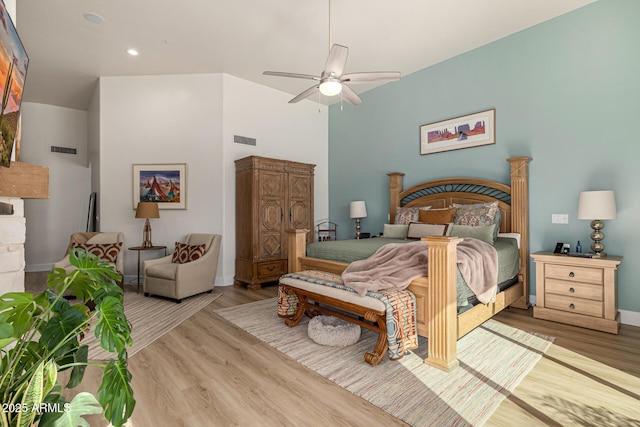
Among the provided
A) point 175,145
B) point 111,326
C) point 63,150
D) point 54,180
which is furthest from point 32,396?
point 63,150

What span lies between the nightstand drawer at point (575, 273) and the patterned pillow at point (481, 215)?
0.62m

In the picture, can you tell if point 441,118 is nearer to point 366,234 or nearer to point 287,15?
point 366,234

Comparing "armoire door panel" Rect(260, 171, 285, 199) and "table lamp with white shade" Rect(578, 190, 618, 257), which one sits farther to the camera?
"armoire door panel" Rect(260, 171, 285, 199)

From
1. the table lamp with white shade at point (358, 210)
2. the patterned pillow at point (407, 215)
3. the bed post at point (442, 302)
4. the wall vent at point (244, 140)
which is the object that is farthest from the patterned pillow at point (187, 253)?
the bed post at point (442, 302)

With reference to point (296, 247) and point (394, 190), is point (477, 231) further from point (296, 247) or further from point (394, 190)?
point (296, 247)

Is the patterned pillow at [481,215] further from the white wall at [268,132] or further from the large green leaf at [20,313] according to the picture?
the large green leaf at [20,313]

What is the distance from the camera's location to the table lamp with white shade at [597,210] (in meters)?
2.97

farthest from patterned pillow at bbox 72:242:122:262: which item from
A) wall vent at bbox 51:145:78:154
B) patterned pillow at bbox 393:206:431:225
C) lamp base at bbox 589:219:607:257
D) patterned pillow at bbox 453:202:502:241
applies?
lamp base at bbox 589:219:607:257

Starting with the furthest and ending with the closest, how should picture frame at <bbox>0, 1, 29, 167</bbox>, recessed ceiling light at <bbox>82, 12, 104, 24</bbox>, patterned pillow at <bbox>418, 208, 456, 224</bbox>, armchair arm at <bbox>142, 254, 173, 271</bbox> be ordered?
1. armchair arm at <bbox>142, 254, 173, 271</bbox>
2. patterned pillow at <bbox>418, 208, 456, 224</bbox>
3. recessed ceiling light at <bbox>82, 12, 104, 24</bbox>
4. picture frame at <bbox>0, 1, 29, 167</bbox>

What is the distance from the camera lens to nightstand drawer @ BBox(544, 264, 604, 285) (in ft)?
9.70

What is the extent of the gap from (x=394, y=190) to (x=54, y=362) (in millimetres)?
4766

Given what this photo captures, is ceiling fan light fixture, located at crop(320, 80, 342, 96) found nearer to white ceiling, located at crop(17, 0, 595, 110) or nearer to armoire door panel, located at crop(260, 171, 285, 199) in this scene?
white ceiling, located at crop(17, 0, 595, 110)

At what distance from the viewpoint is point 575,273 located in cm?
308

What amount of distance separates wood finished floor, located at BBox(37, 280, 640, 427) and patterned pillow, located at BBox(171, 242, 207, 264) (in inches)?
66.7
